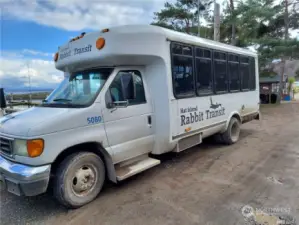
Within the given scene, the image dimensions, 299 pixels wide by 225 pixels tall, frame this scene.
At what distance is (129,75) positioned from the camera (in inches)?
155

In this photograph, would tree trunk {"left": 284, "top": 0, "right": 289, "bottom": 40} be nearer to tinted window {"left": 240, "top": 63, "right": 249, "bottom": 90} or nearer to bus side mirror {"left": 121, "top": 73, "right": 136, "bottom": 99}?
tinted window {"left": 240, "top": 63, "right": 249, "bottom": 90}

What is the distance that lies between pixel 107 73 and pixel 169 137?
5.46 feet

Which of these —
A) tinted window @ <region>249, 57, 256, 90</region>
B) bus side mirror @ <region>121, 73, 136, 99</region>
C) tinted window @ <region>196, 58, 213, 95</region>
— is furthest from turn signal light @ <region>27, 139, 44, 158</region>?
tinted window @ <region>249, 57, 256, 90</region>

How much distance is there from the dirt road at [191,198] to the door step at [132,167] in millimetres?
311

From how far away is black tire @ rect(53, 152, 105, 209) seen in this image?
319cm

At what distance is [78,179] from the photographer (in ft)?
11.1

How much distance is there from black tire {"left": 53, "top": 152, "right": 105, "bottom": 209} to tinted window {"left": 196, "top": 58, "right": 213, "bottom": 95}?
9.15 ft

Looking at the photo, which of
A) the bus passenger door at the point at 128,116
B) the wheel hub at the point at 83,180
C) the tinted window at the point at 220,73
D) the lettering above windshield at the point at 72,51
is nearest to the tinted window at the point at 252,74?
the tinted window at the point at 220,73

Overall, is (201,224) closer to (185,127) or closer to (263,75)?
(185,127)

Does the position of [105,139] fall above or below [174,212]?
above

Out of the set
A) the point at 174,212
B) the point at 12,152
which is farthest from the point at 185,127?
the point at 12,152

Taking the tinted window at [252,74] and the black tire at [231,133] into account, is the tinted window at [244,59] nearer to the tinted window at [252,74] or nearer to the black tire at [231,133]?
the tinted window at [252,74]

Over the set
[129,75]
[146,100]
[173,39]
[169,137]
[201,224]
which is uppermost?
[173,39]

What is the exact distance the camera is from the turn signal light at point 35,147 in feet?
9.54
